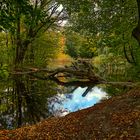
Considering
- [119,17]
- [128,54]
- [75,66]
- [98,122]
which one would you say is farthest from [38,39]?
[98,122]

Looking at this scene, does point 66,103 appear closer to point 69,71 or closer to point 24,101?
point 24,101

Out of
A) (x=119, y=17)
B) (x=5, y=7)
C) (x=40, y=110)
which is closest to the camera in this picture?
(x=5, y=7)

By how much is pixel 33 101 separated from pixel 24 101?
66cm

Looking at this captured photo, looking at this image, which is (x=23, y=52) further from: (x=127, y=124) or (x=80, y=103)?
(x=127, y=124)

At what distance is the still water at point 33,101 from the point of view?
2274cm

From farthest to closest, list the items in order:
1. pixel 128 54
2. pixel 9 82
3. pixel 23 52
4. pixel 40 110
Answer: pixel 23 52 < pixel 9 82 < pixel 128 54 < pixel 40 110

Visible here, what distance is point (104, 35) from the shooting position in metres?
25.8

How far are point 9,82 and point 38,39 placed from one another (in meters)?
10.6

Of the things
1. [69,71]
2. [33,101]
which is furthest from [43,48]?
[69,71]

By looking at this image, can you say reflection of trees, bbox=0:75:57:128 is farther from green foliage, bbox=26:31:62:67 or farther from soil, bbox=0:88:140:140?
soil, bbox=0:88:140:140

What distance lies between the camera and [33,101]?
28062 mm

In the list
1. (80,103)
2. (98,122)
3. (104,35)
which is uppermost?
(104,35)

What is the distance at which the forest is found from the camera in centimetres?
1016

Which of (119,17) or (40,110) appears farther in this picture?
(40,110)
